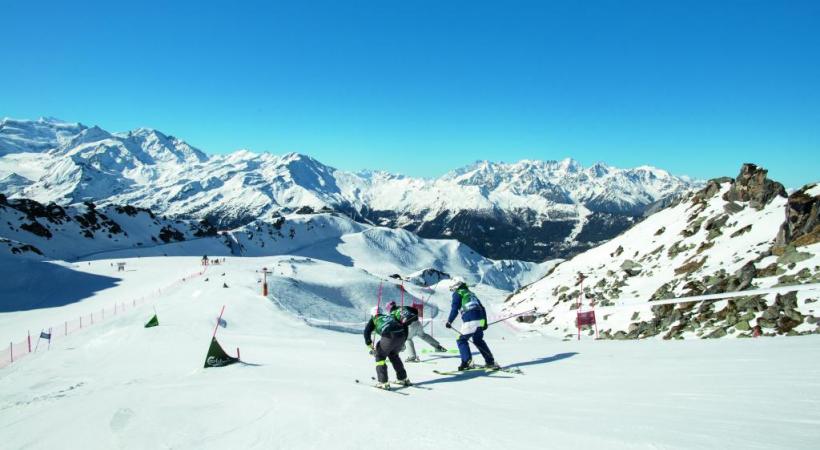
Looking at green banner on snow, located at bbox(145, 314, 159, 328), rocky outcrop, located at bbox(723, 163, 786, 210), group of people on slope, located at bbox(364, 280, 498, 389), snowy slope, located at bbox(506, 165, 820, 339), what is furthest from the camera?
rocky outcrop, located at bbox(723, 163, 786, 210)

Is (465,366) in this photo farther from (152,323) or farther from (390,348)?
(152,323)

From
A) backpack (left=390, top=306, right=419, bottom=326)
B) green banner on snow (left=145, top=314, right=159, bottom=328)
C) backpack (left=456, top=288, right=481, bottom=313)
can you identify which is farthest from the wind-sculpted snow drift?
backpack (left=390, top=306, right=419, bottom=326)

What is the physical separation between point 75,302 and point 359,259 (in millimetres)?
135321

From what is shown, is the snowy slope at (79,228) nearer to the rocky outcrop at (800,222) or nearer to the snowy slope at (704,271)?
the snowy slope at (704,271)

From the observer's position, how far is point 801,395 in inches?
282

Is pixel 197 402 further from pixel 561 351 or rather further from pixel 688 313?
pixel 688 313

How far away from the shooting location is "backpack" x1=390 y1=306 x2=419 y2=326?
11352 millimetres

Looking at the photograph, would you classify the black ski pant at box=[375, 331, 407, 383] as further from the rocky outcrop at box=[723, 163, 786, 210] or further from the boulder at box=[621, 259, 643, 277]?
the rocky outcrop at box=[723, 163, 786, 210]

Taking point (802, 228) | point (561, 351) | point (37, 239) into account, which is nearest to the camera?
point (561, 351)

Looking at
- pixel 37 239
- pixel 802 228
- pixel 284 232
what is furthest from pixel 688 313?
pixel 284 232

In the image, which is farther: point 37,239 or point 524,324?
point 37,239

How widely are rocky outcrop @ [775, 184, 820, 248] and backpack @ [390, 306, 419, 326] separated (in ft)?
84.1

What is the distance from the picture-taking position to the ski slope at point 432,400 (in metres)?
6.05

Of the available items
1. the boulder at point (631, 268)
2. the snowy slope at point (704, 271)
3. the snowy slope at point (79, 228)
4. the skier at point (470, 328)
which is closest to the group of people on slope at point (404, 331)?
the skier at point (470, 328)
